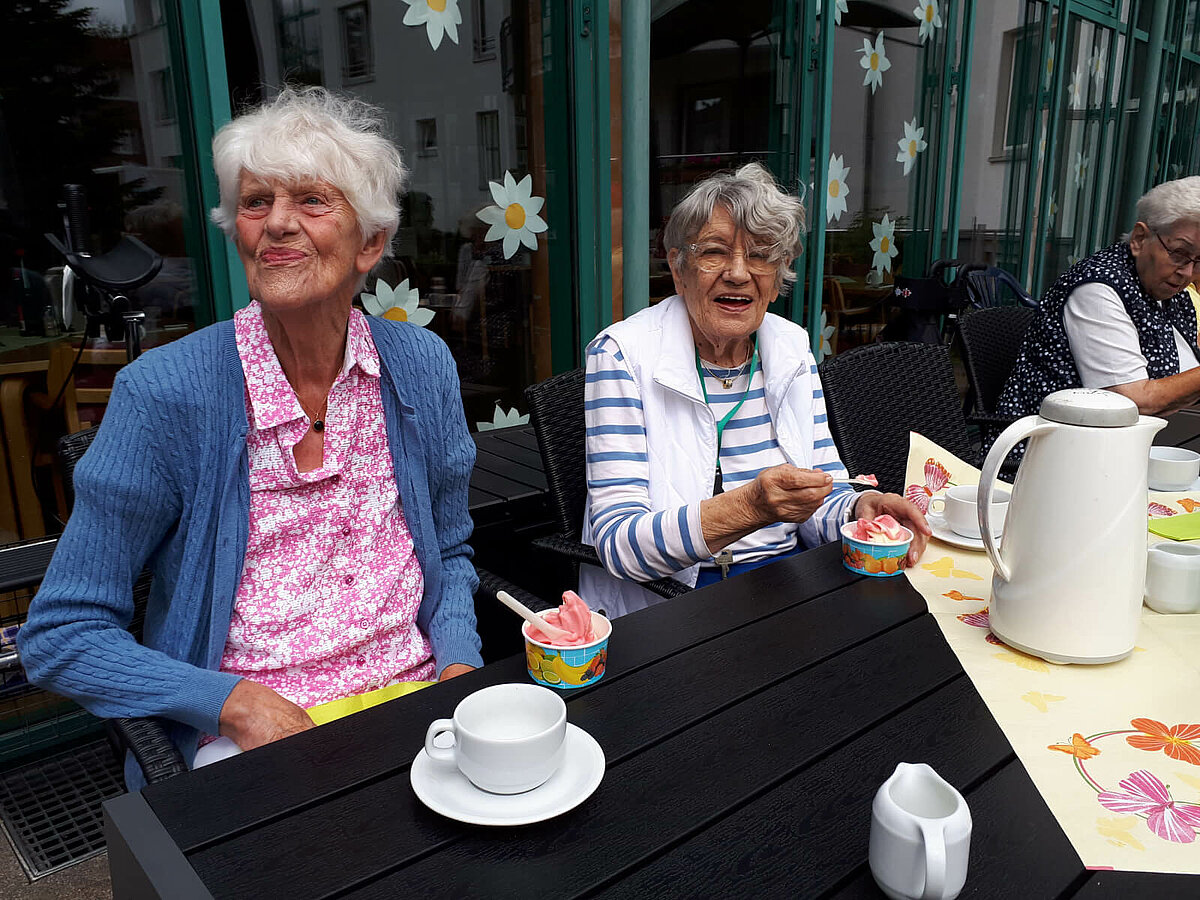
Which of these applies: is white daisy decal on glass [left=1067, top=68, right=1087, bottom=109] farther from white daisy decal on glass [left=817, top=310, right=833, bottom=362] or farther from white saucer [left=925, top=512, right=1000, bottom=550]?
white saucer [left=925, top=512, right=1000, bottom=550]

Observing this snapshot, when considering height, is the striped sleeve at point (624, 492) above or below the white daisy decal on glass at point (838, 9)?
below

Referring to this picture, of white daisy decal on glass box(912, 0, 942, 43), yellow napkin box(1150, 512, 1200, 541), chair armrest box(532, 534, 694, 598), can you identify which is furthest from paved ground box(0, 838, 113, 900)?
white daisy decal on glass box(912, 0, 942, 43)

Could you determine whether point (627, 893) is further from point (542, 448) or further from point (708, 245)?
point (708, 245)

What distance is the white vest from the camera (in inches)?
71.9

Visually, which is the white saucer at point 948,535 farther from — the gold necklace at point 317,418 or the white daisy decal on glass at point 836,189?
the white daisy decal on glass at point 836,189

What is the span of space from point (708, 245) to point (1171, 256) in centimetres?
174

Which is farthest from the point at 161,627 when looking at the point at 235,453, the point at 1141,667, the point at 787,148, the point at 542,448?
the point at 787,148

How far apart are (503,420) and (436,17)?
4.54ft

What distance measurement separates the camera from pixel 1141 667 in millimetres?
1163

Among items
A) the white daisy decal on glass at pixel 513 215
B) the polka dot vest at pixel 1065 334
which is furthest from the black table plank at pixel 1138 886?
the white daisy decal on glass at pixel 513 215

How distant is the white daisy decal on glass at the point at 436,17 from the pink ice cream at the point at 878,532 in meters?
2.28

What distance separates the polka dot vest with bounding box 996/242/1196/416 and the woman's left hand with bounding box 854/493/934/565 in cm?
148

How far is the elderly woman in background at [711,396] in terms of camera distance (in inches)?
70.4

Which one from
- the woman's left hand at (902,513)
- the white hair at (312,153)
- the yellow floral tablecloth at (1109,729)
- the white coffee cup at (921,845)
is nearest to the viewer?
the white coffee cup at (921,845)
